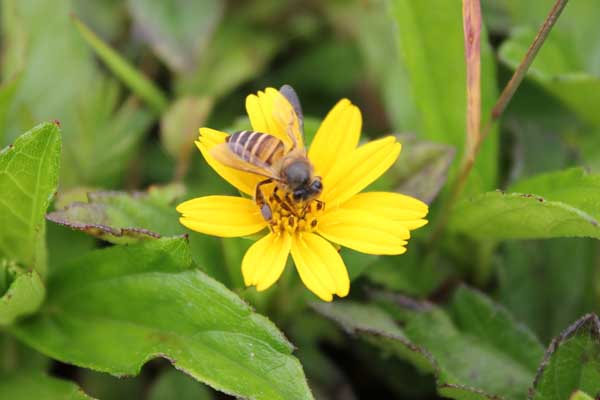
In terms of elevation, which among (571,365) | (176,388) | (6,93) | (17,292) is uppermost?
(6,93)

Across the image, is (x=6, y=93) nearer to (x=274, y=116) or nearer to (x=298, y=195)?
(x=274, y=116)

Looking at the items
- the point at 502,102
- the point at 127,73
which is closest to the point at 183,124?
the point at 127,73

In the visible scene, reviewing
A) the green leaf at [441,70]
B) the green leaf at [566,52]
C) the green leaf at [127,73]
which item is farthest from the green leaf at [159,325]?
the green leaf at [566,52]

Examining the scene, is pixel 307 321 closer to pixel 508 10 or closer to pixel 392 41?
pixel 392 41

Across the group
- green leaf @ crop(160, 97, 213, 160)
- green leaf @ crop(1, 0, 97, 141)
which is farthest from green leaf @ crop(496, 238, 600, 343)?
green leaf @ crop(1, 0, 97, 141)

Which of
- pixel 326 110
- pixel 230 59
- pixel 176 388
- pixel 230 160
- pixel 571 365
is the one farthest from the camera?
pixel 326 110

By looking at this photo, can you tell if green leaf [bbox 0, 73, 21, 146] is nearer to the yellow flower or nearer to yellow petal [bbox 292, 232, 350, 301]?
the yellow flower
